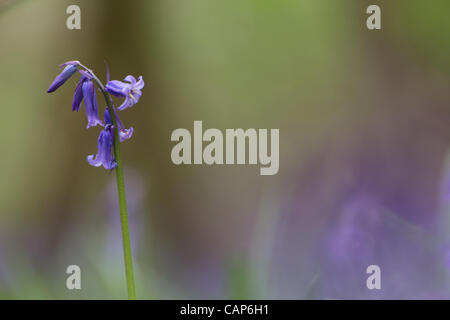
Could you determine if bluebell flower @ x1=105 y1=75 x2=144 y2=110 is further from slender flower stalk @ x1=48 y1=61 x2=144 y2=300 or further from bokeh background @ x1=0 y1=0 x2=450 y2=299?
bokeh background @ x1=0 y1=0 x2=450 y2=299

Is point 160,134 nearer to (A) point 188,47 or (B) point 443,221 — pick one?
(A) point 188,47

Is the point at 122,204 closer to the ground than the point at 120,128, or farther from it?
closer to the ground

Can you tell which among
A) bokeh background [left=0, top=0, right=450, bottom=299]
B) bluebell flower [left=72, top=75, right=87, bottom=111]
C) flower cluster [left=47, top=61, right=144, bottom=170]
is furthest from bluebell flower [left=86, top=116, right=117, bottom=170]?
bokeh background [left=0, top=0, right=450, bottom=299]

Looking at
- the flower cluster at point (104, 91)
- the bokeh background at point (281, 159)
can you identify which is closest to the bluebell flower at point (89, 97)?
the flower cluster at point (104, 91)

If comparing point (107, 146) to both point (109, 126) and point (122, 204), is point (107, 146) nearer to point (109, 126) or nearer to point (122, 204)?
point (109, 126)

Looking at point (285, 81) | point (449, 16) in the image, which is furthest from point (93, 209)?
point (449, 16)

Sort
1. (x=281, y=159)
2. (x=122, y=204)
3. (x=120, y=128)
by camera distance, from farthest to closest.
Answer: (x=281, y=159) < (x=120, y=128) < (x=122, y=204)

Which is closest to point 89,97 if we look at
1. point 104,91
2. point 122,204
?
point 104,91

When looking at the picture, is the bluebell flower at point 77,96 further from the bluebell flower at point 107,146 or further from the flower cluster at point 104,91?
the bluebell flower at point 107,146
